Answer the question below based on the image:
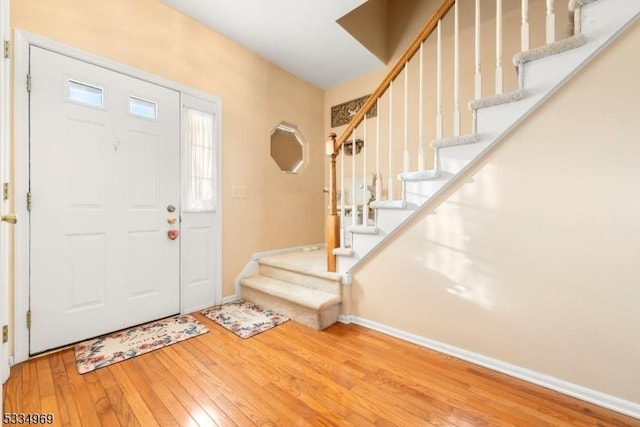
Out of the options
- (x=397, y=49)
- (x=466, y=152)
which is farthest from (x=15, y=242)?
(x=397, y=49)

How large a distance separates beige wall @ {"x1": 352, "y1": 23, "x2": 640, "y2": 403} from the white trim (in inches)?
1.2

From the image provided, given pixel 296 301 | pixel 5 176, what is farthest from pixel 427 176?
pixel 5 176

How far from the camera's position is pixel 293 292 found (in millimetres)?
2521

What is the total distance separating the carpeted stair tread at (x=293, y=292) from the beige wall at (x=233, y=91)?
293 mm

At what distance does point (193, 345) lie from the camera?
78.7 inches

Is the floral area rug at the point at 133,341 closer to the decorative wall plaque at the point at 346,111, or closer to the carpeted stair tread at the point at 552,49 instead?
the carpeted stair tread at the point at 552,49

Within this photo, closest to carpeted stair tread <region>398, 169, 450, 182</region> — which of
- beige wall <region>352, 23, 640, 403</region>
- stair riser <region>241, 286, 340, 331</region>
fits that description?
beige wall <region>352, 23, 640, 403</region>

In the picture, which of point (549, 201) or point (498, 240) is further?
point (498, 240)

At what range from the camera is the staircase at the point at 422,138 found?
4.69ft

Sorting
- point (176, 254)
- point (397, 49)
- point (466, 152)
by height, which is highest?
point (397, 49)

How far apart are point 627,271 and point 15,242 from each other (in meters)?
3.48

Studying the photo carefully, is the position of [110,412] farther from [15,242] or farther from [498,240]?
[498,240]

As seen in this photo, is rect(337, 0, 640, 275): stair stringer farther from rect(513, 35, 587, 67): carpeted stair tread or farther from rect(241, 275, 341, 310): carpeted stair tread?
rect(241, 275, 341, 310): carpeted stair tread

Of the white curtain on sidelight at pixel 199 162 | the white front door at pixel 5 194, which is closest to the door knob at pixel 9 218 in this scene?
the white front door at pixel 5 194
